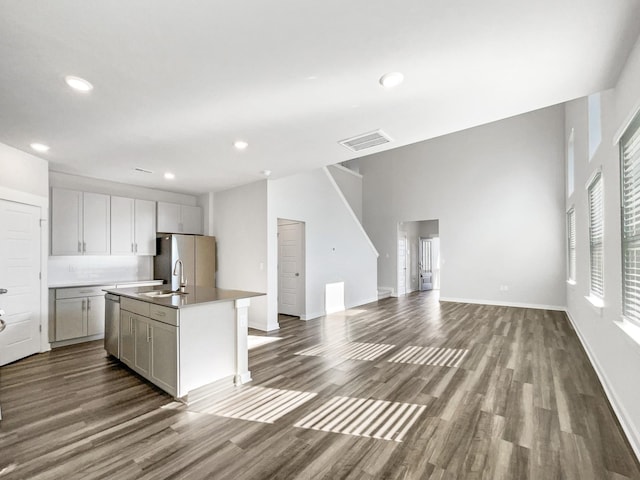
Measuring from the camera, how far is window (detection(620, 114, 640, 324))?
7.01 ft

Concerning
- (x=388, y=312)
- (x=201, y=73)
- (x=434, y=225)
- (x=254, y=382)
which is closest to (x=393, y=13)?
(x=201, y=73)

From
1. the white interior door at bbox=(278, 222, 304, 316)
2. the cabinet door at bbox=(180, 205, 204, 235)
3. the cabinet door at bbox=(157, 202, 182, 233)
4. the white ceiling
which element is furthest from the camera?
the white interior door at bbox=(278, 222, 304, 316)

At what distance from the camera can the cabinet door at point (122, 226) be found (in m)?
5.21

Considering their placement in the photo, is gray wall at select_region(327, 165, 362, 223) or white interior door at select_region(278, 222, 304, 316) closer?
white interior door at select_region(278, 222, 304, 316)

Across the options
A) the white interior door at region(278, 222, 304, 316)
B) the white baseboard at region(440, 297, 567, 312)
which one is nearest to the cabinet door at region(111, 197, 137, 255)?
the white interior door at region(278, 222, 304, 316)

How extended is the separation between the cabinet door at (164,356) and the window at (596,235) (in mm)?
4558

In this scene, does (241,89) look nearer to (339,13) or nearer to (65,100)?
(339,13)

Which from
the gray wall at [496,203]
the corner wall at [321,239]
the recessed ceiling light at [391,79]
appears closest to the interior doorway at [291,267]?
the corner wall at [321,239]

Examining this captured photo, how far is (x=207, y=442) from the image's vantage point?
219 centimetres

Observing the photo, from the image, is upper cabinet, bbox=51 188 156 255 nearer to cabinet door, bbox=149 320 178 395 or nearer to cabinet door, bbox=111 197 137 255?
cabinet door, bbox=111 197 137 255

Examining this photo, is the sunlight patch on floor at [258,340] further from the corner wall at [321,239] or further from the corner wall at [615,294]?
the corner wall at [615,294]

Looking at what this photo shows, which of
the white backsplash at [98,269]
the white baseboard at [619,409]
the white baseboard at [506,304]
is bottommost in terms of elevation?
the white baseboard at [506,304]

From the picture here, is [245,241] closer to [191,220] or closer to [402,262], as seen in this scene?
[191,220]

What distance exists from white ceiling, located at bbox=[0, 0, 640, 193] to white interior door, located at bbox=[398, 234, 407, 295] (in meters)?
6.74
